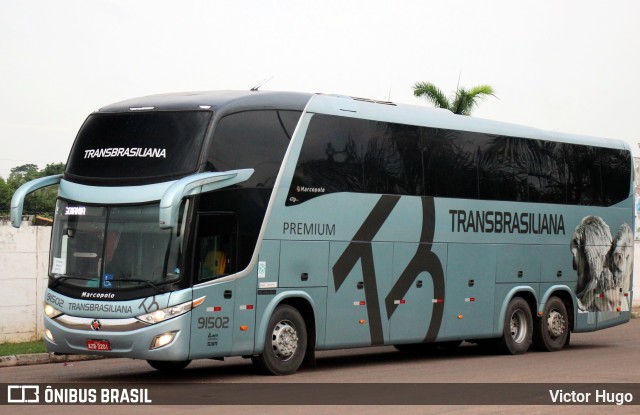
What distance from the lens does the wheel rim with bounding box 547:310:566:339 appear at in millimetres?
22078

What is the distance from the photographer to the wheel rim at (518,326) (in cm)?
2142

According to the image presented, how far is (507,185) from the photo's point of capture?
69.2 feet

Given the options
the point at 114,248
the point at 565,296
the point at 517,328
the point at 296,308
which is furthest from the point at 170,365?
the point at 565,296

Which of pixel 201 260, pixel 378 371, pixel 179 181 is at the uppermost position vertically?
pixel 179 181

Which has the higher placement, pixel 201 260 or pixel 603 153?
pixel 603 153

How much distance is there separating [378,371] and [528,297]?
17.4 ft

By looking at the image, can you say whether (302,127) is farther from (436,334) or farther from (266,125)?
(436,334)

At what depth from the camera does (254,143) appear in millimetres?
16188

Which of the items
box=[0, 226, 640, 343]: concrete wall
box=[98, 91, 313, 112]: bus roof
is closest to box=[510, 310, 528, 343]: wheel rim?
box=[98, 91, 313, 112]: bus roof

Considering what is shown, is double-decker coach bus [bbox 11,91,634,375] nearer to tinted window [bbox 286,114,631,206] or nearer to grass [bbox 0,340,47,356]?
tinted window [bbox 286,114,631,206]

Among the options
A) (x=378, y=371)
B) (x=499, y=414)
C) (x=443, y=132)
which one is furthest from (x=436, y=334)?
(x=499, y=414)

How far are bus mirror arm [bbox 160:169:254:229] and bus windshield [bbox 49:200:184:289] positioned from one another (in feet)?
1.35

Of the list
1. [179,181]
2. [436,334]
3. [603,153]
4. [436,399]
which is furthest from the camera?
[603,153]

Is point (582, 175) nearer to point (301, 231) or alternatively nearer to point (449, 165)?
point (449, 165)
